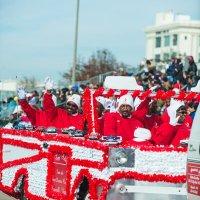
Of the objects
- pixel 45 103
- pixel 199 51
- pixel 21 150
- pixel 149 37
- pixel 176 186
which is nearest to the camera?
pixel 176 186

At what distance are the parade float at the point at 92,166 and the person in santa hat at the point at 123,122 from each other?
0.16m

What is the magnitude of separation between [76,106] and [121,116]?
2.24m

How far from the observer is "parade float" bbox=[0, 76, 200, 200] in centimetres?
868

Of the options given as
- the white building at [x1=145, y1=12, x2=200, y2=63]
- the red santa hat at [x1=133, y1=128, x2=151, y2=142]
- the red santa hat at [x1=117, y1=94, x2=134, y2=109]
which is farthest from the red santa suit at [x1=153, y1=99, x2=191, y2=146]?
the white building at [x1=145, y1=12, x2=200, y2=63]

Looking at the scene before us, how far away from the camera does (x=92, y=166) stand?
9164mm

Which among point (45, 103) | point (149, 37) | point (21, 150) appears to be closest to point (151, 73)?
point (45, 103)

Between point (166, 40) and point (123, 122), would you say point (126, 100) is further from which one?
point (166, 40)

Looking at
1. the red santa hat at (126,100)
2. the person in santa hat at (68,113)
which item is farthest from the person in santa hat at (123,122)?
the person in santa hat at (68,113)

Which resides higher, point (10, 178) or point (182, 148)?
point (182, 148)

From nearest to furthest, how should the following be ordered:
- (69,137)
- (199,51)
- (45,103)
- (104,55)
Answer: (69,137)
(45,103)
(104,55)
(199,51)

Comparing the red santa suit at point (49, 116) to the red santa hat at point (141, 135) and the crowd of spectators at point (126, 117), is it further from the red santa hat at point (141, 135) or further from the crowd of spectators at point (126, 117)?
the red santa hat at point (141, 135)

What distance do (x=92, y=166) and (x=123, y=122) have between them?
3.94 ft

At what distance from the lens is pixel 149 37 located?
10219 cm

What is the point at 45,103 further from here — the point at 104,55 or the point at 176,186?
the point at 104,55
